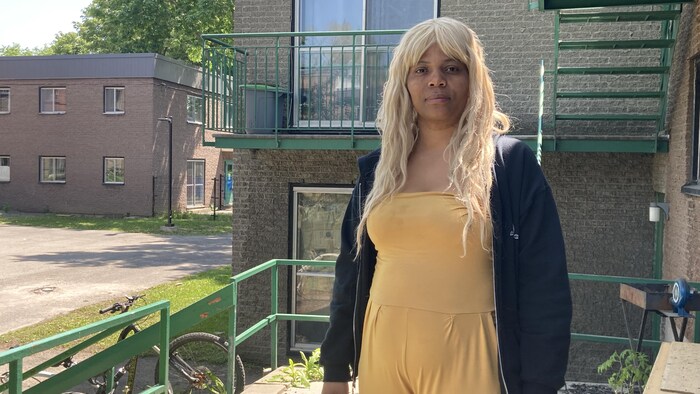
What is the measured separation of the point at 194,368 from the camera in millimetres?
7195

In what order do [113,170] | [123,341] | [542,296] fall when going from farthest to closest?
[113,170], [123,341], [542,296]

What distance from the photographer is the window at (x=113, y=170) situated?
31.9 meters

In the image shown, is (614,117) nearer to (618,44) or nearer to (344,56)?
(618,44)

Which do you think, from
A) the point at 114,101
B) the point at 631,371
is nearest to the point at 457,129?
the point at 631,371

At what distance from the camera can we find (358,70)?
9000 millimetres

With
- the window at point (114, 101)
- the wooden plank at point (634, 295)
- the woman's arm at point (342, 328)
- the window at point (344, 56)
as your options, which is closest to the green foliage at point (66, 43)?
the window at point (114, 101)

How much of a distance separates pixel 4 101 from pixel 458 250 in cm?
3498

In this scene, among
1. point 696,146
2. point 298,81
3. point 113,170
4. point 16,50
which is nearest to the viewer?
point 696,146

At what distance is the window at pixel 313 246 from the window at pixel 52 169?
85.3 feet

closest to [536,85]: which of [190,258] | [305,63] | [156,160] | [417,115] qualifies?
[305,63]

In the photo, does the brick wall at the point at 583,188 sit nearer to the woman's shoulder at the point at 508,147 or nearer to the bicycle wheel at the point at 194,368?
the bicycle wheel at the point at 194,368

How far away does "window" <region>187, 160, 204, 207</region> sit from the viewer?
35.3 meters

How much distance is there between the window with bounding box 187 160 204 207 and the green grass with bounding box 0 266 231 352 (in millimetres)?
17540

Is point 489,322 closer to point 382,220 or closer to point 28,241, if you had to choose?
point 382,220
